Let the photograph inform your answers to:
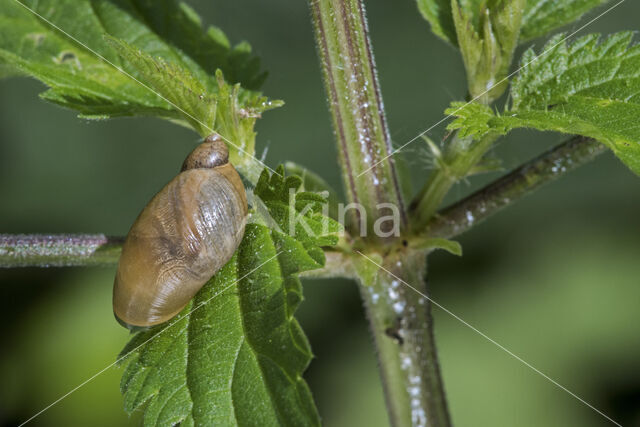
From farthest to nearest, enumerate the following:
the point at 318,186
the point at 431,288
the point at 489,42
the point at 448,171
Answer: the point at 431,288
the point at 318,186
the point at 448,171
the point at 489,42

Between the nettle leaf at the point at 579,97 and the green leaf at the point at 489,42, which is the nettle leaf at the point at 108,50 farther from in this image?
the nettle leaf at the point at 579,97

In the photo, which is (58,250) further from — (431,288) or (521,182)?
(431,288)

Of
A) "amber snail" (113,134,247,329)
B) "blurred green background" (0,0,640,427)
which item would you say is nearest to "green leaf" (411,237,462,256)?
"amber snail" (113,134,247,329)

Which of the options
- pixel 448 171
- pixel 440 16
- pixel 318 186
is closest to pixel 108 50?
pixel 318 186

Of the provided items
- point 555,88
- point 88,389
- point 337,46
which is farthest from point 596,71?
point 88,389

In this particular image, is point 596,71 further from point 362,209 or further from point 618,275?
point 618,275

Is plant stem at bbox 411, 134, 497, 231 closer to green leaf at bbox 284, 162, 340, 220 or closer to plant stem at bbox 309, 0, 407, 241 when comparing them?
plant stem at bbox 309, 0, 407, 241
